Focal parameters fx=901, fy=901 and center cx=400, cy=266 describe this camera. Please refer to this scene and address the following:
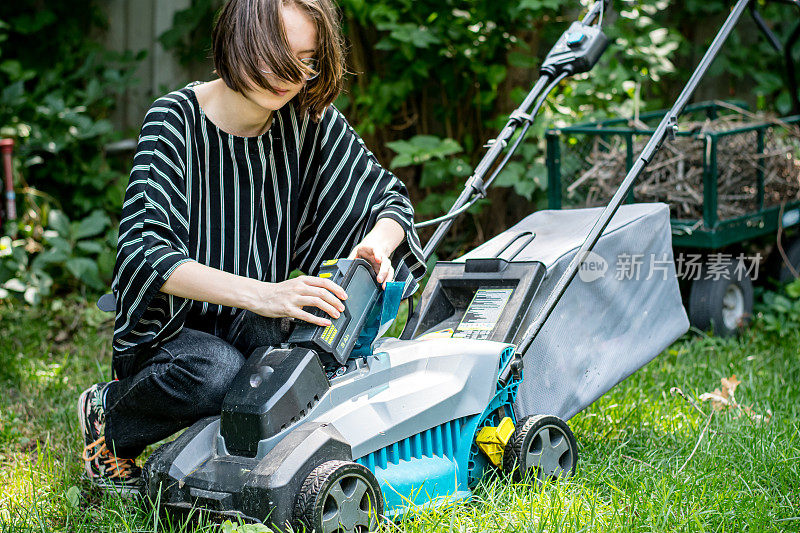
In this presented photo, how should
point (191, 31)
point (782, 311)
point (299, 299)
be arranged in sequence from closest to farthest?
point (299, 299), point (782, 311), point (191, 31)

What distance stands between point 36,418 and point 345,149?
117 cm

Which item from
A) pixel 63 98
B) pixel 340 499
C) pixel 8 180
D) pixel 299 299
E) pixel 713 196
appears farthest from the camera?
pixel 63 98

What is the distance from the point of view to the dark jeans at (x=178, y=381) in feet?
5.52

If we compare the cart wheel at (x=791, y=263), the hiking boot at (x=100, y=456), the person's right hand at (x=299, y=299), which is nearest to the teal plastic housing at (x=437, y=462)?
the person's right hand at (x=299, y=299)

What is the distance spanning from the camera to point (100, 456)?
6.17 ft

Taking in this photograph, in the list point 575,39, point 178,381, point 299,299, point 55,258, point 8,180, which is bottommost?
point 55,258

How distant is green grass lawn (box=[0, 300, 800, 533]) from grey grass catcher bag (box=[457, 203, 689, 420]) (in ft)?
0.61

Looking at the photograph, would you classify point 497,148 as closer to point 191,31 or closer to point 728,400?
point 728,400

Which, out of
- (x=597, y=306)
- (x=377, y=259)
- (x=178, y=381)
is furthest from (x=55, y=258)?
(x=597, y=306)

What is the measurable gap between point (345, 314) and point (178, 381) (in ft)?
1.12

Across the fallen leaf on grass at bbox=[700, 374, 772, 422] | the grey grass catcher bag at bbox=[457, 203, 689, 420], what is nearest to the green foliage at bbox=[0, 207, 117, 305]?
the grey grass catcher bag at bbox=[457, 203, 689, 420]

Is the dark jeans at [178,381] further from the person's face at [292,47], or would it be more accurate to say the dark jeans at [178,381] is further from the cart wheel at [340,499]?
the person's face at [292,47]

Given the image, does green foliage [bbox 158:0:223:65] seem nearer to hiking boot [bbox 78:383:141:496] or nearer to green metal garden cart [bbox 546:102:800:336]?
green metal garden cart [bbox 546:102:800:336]

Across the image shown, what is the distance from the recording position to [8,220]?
365cm
